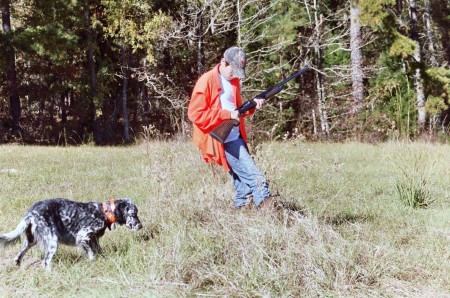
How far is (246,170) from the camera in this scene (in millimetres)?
6617

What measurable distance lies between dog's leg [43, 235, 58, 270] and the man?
199cm

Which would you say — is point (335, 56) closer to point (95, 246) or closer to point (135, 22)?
point (135, 22)

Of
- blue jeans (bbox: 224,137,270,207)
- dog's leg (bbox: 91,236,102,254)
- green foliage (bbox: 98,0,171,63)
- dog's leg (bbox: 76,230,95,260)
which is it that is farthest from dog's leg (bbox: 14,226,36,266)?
green foliage (bbox: 98,0,171,63)

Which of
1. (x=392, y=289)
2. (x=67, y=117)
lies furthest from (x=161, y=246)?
(x=67, y=117)

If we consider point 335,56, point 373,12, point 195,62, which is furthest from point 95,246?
point 195,62

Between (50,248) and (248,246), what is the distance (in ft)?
5.75

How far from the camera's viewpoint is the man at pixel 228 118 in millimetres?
6383

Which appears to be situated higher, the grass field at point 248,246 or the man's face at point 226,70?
the man's face at point 226,70

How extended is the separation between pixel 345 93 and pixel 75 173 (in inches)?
648

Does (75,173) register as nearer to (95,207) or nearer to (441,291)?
(95,207)

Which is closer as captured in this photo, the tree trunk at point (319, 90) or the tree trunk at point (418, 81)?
the tree trunk at point (418, 81)

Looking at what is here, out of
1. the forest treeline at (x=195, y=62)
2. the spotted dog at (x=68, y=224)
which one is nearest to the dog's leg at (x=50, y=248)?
the spotted dog at (x=68, y=224)

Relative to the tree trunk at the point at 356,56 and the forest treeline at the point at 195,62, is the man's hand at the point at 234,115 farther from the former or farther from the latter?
the tree trunk at the point at 356,56

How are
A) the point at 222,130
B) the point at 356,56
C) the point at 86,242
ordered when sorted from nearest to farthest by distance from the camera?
the point at 86,242, the point at 222,130, the point at 356,56
